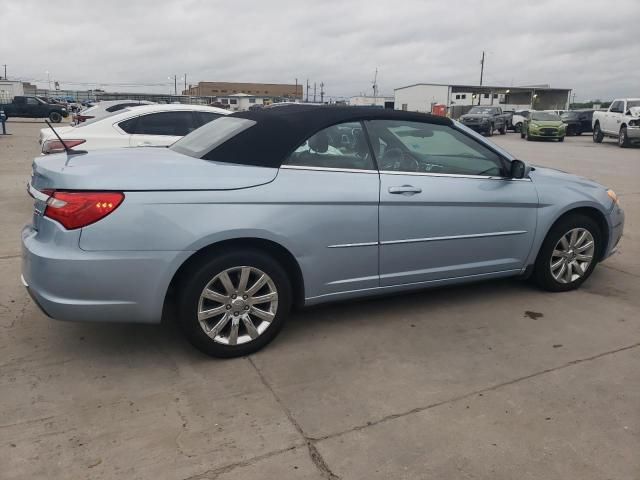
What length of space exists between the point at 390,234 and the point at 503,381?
3.79 feet

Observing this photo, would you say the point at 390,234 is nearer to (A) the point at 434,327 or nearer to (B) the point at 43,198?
(A) the point at 434,327

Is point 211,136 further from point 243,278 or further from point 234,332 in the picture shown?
point 234,332

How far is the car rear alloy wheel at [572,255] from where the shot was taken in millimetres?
4367

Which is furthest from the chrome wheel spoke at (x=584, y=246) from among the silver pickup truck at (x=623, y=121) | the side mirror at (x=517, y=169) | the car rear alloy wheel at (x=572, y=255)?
the silver pickup truck at (x=623, y=121)

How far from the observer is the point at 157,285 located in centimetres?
296

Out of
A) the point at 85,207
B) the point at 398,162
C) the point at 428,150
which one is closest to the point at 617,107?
the point at 428,150

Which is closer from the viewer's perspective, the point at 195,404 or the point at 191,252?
the point at 195,404

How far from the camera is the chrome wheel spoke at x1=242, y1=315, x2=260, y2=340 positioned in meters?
3.23

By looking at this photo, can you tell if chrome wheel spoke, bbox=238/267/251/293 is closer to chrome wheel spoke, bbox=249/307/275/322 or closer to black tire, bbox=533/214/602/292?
chrome wheel spoke, bbox=249/307/275/322

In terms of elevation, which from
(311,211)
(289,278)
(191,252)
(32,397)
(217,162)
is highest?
(217,162)

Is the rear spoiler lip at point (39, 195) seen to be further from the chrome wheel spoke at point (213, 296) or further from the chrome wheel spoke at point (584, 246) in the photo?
the chrome wheel spoke at point (584, 246)

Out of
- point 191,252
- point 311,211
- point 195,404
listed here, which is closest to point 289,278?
point 311,211

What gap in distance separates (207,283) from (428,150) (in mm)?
1946

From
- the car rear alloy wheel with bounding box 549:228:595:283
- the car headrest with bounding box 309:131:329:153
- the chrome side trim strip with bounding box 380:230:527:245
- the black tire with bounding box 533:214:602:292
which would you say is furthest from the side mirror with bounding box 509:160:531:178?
the car headrest with bounding box 309:131:329:153
